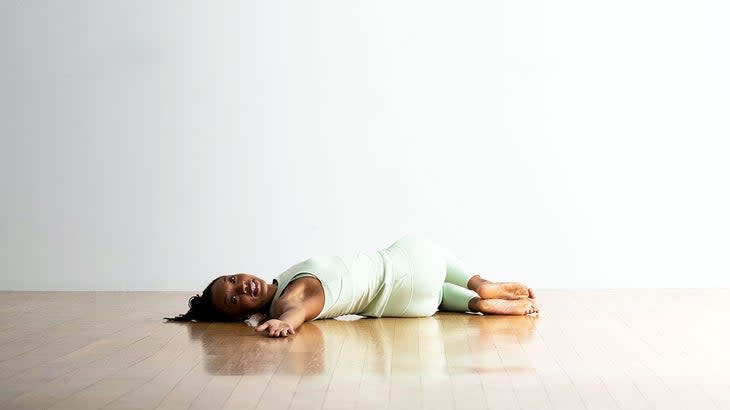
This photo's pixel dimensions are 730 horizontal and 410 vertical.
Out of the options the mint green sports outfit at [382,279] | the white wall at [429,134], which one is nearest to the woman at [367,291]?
the mint green sports outfit at [382,279]

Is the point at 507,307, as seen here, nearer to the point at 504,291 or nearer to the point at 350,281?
the point at 504,291

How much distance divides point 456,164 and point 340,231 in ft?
2.41

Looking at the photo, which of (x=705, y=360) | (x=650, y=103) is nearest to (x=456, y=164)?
(x=650, y=103)

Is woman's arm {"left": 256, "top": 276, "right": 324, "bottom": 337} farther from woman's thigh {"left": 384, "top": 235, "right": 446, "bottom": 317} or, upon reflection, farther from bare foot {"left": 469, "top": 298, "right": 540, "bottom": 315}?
bare foot {"left": 469, "top": 298, "right": 540, "bottom": 315}

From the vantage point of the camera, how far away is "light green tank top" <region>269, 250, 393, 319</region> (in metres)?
4.57

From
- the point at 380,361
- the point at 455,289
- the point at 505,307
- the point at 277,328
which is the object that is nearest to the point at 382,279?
the point at 455,289

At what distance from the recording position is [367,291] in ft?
15.4

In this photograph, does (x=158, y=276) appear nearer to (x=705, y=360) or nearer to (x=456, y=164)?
(x=456, y=164)

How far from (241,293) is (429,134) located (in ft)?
6.55

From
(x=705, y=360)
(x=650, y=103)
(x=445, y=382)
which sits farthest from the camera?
(x=650, y=103)

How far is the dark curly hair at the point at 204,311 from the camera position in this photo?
468cm

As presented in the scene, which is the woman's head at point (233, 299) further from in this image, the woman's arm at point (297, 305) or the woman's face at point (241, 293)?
the woman's arm at point (297, 305)

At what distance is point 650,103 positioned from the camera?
20.3ft

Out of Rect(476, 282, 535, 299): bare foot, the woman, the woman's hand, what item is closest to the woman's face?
the woman
